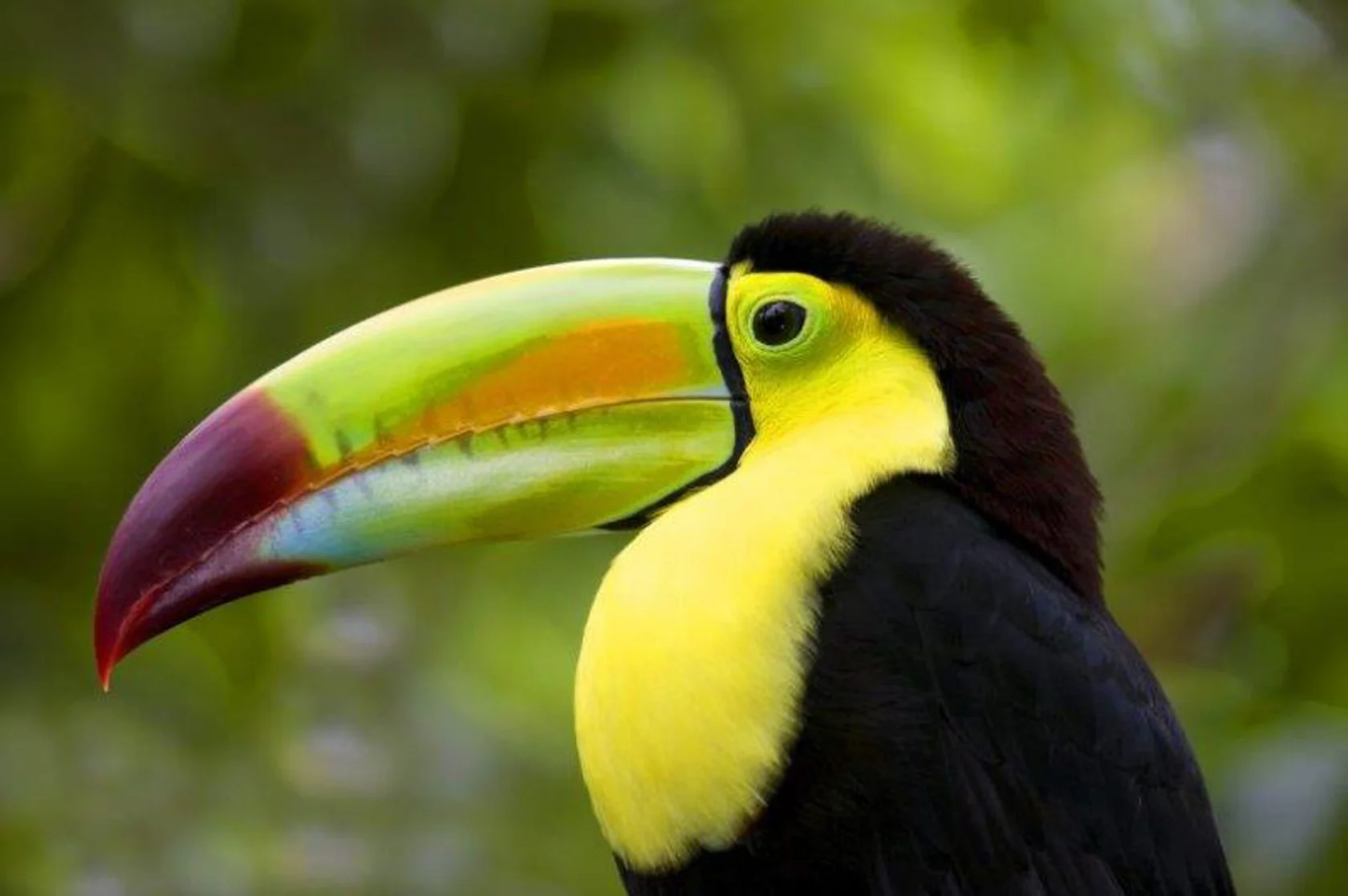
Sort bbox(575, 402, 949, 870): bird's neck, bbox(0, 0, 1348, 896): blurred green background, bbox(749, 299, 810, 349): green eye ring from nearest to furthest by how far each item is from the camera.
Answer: bbox(575, 402, 949, 870): bird's neck, bbox(749, 299, 810, 349): green eye ring, bbox(0, 0, 1348, 896): blurred green background

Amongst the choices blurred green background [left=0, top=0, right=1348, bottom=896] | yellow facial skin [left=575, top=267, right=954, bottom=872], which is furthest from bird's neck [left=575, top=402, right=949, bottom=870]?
blurred green background [left=0, top=0, right=1348, bottom=896]

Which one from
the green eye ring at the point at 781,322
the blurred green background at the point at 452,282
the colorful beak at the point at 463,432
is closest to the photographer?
the colorful beak at the point at 463,432

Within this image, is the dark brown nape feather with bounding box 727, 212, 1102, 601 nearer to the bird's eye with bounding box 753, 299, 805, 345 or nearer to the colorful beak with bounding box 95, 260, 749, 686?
the bird's eye with bounding box 753, 299, 805, 345

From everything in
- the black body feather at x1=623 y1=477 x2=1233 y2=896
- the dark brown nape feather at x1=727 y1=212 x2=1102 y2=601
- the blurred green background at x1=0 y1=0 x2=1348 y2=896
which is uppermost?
the blurred green background at x1=0 y1=0 x2=1348 y2=896

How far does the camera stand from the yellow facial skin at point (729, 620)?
2.40 m

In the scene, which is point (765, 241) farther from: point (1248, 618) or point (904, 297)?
point (1248, 618)

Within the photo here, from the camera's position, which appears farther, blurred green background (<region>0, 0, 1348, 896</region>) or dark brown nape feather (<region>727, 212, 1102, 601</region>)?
blurred green background (<region>0, 0, 1348, 896</region>)

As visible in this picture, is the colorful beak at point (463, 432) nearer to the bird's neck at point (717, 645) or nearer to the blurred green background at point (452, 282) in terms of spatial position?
the bird's neck at point (717, 645)

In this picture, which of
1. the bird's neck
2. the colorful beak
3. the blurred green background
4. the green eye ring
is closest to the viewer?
the bird's neck

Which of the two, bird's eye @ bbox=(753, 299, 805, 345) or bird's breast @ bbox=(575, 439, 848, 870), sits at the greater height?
bird's eye @ bbox=(753, 299, 805, 345)

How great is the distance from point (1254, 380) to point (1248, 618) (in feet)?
2.27

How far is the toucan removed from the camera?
242cm

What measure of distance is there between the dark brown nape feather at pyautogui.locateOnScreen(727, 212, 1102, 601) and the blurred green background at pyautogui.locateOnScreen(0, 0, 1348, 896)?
1.10 m

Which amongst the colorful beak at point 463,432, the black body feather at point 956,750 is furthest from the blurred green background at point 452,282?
the colorful beak at point 463,432
